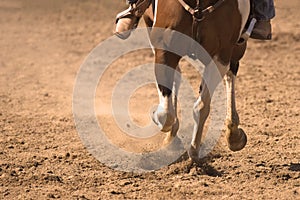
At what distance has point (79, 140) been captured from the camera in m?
6.43

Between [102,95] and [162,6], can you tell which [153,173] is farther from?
[102,95]

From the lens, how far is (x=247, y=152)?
607 cm

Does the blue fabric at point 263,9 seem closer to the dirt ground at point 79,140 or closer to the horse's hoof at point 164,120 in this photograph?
the horse's hoof at point 164,120

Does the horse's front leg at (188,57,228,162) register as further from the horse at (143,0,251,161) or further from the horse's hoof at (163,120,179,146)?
the horse's hoof at (163,120,179,146)

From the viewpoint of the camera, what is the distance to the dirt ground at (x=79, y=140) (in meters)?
5.23

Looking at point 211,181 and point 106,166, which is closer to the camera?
point 211,181

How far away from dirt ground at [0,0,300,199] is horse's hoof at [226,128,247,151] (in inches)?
4.2

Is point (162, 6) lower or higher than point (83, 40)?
higher

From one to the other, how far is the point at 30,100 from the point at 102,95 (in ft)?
2.71

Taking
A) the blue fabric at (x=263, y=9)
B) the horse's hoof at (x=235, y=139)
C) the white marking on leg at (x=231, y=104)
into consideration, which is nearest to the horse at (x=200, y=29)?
the blue fabric at (x=263, y=9)

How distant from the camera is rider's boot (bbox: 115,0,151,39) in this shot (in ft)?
17.8

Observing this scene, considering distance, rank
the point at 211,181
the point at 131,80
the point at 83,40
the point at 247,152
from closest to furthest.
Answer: the point at 211,181 → the point at 247,152 → the point at 131,80 → the point at 83,40

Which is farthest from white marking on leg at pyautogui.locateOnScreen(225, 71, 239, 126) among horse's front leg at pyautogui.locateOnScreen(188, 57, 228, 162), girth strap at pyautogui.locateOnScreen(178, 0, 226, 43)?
girth strap at pyautogui.locateOnScreen(178, 0, 226, 43)

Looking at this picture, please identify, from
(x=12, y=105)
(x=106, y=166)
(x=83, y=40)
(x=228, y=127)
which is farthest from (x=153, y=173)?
(x=83, y=40)
